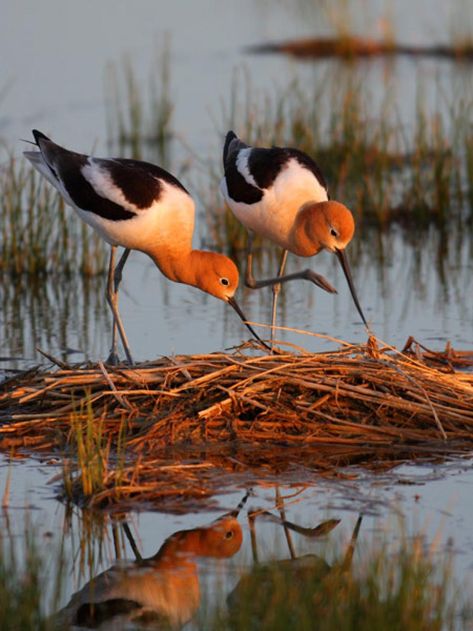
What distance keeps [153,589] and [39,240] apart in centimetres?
551

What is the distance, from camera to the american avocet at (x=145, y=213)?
300 inches

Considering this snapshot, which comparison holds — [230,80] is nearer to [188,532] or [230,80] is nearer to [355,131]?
[355,131]

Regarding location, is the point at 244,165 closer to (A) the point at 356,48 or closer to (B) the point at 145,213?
(B) the point at 145,213

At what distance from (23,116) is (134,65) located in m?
2.41

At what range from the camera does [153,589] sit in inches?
199

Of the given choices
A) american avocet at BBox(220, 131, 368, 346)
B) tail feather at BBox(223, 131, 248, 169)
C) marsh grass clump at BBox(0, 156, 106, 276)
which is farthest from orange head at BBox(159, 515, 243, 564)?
marsh grass clump at BBox(0, 156, 106, 276)

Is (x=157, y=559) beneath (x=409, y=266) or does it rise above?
beneath

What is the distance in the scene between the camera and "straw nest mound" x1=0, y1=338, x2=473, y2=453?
6711 millimetres

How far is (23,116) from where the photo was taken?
14836 mm

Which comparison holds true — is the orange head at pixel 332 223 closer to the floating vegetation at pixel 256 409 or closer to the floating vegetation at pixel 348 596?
the floating vegetation at pixel 256 409

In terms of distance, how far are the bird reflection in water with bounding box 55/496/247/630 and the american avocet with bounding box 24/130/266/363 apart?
228 cm

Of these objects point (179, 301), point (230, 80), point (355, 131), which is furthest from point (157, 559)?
point (230, 80)

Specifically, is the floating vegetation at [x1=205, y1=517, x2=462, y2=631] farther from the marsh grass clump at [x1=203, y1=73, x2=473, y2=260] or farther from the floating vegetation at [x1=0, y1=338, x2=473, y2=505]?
the marsh grass clump at [x1=203, y1=73, x2=473, y2=260]

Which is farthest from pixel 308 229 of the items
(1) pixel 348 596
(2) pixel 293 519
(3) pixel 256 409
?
(1) pixel 348 596
